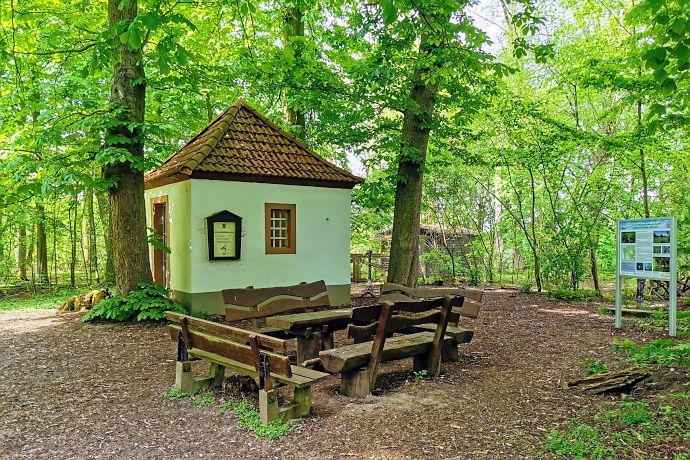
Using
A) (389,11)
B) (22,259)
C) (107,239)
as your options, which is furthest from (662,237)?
(22,259)

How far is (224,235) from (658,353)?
8.18 meters

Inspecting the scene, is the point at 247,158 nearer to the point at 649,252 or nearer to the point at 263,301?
the point at 263,301

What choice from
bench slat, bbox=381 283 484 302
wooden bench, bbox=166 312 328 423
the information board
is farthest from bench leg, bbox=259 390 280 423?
the information board

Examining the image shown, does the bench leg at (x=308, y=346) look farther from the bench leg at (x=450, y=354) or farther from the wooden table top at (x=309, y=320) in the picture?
the bench leg at (x=450, y=354)

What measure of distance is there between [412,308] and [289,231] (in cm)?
677

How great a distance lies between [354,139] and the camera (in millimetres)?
12523

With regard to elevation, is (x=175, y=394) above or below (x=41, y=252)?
below

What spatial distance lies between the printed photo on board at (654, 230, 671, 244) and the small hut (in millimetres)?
6682

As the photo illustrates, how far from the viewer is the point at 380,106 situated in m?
11.8

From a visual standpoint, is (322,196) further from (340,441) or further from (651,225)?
(340,441)

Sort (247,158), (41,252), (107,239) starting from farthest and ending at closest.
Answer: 1. (107,239)
2. (41,252)
3. (247,158)

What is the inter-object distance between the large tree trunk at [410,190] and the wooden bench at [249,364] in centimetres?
720

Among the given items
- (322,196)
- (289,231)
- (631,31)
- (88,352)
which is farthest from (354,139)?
(631,31)

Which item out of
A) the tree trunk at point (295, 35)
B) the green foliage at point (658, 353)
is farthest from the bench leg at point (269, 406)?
the tree trunk at point (295, 35)
